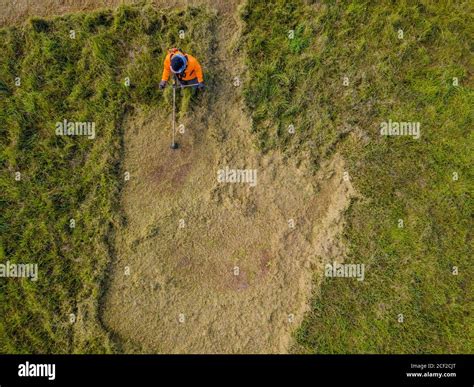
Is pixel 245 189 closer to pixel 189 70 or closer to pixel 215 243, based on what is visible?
pixel 215 243

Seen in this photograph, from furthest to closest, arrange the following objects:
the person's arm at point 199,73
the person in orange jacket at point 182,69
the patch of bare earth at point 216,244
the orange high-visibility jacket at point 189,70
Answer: the patch of bare earth at point 216,244 → the person's arm at point 199,73 → the orange high-visibility jacket at point 189,70 → the person in orange jacket at point 182,69

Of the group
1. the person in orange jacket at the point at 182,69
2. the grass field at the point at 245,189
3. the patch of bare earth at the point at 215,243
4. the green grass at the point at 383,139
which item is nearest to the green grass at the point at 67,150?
the grass field at the point at 245,189

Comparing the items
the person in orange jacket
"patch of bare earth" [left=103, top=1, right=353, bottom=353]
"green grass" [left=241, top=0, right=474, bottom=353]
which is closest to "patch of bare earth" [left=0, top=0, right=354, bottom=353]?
"patch of bare earth" [left=103, top=1, right=353, bottom=353]

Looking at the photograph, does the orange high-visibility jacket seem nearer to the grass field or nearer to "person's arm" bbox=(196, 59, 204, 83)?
"person's arm" bbox=(196, 59, 204, 83)

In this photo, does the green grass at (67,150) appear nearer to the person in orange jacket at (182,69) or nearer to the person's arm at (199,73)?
the person in orange jacket at (182,69)

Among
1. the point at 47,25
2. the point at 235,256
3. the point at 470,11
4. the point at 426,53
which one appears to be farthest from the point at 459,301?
the point at 47,25
